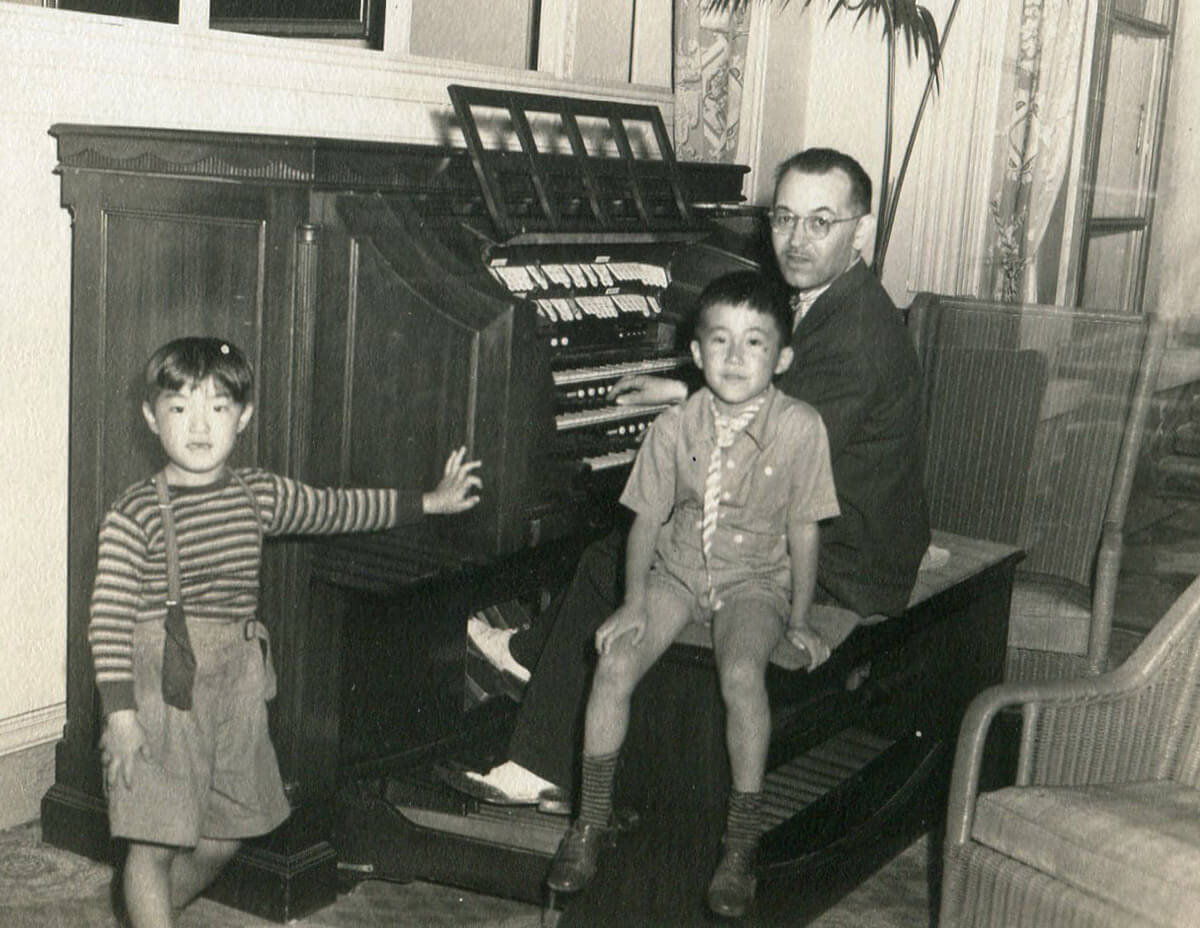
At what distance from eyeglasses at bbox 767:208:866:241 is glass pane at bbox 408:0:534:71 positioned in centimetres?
191

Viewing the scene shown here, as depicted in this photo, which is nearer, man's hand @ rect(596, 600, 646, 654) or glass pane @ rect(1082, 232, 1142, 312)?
man's hand @ rect(596, 600, 646, 654)

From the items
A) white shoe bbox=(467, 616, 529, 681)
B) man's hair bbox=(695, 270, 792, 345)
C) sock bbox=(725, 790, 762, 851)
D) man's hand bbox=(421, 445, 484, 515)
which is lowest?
sock bbox=(725, 790, 762, 851)

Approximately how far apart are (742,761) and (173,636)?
36.9 inches

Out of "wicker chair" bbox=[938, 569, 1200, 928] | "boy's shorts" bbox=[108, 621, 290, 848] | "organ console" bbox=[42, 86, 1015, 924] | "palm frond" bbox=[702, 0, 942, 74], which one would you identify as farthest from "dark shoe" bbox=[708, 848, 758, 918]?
"palm frond" bbox=[702, 0, 942, 74]

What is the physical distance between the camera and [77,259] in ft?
10.1

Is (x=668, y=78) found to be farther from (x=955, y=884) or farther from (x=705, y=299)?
(x=955, y=884)

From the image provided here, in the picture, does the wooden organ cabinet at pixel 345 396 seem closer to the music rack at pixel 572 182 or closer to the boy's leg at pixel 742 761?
the music rack at pixel 572 182

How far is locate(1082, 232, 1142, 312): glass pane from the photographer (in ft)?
19.0

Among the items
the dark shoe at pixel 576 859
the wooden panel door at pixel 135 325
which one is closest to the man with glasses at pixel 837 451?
the dark shoe at pixel 576 859

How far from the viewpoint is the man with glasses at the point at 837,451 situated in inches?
116

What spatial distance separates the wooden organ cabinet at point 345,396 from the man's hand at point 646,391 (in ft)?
0.20

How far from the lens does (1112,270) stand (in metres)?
5.93

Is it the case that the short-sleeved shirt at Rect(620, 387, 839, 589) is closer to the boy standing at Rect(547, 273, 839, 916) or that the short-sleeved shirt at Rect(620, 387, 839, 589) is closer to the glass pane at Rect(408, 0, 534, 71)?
the boy standing at Rect(547, 273, 839, 916)

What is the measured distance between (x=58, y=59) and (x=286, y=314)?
75cm
